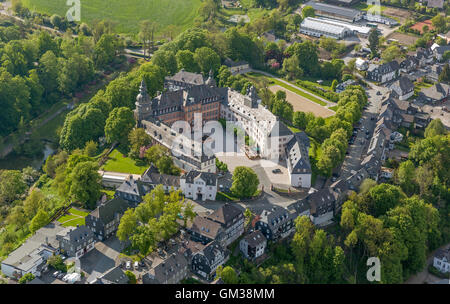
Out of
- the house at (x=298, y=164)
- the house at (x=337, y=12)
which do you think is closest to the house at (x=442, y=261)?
the house at (x=298, y=164)

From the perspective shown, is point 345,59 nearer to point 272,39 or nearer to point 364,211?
point 272,39

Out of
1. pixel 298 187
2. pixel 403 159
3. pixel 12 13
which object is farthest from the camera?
pixel 12 13

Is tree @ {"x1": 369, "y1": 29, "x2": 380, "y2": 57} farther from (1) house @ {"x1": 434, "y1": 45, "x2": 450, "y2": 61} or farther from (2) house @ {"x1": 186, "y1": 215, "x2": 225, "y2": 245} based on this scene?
(2) house @ {"x1": 186, "y1": 215, "x2": 225, "y2": 245}

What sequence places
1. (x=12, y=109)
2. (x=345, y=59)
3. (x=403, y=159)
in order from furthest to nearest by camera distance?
(x=345, y=59) < (x=12, y=109) < (x=403, y=159)

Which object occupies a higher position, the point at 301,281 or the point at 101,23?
the point at 101,23

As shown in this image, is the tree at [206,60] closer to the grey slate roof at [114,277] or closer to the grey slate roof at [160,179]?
the grey slate roof at [160,179]

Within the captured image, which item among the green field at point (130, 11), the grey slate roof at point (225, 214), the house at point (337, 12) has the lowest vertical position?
the grey slate roof at point (225, 214)

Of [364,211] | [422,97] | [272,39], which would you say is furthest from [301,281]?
[272,39]
